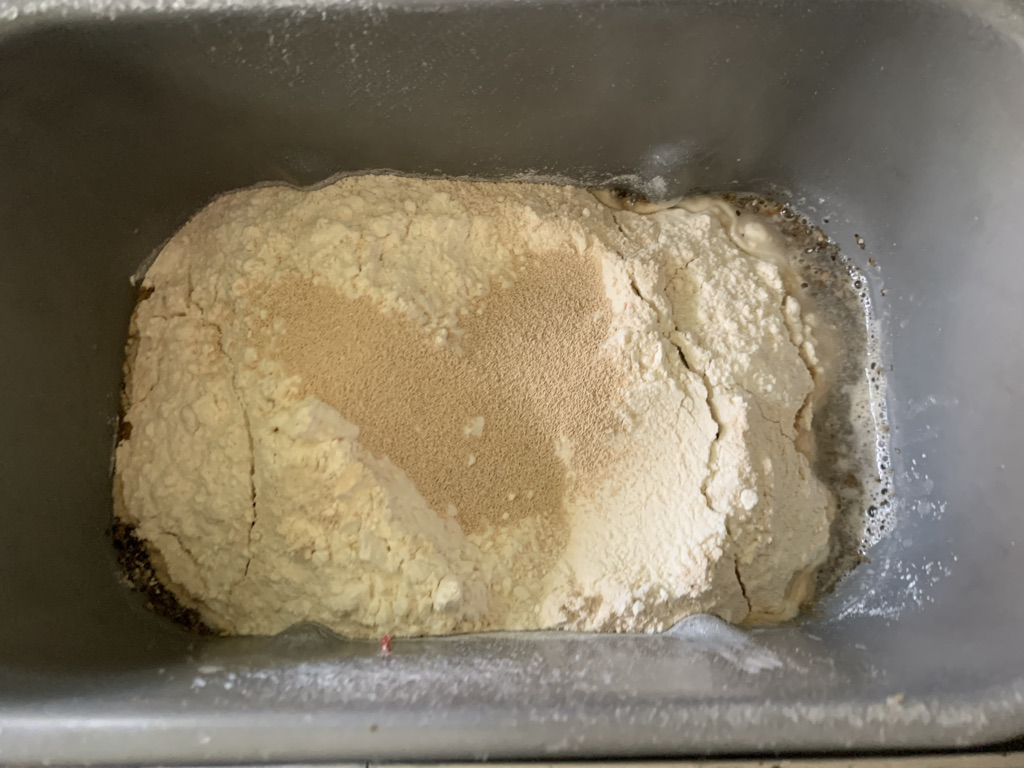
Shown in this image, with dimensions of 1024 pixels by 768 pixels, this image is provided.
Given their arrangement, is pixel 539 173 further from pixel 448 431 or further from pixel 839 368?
pixel 839 368

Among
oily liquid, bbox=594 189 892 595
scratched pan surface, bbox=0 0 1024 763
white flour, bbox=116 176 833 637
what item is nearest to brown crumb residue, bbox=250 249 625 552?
white flour, bbox=116 176 833 637

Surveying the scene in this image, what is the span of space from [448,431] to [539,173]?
1.53ft

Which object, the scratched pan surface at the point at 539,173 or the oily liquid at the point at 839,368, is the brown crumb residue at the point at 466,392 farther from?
the oily liquid at the point at 839,368

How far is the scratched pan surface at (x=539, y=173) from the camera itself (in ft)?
2.39

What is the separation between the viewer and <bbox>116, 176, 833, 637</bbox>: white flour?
36.4 inches

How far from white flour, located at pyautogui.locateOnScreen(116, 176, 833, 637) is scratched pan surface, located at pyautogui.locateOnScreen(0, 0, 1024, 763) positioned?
6 centimetres

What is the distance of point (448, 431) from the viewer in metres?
0.97

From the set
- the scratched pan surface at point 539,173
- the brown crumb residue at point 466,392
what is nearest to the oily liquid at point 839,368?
the scratched pan surface at point 539,173

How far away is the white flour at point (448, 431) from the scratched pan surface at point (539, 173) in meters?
0.06

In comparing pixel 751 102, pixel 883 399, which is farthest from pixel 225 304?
pixel 883 399

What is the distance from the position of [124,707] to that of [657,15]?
1.02 metres

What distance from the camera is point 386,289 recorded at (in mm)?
970

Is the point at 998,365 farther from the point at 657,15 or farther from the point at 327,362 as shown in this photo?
the point at 327,362

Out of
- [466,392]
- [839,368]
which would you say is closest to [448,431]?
[466,392]
